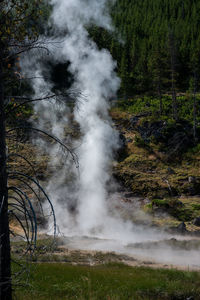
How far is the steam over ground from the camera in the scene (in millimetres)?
18781

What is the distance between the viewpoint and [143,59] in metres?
59.1

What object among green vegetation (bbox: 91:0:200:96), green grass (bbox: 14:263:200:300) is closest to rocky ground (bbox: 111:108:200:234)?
green grass (bbox: 14:263:200:300)

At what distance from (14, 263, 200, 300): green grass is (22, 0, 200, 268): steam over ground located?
15.0ft

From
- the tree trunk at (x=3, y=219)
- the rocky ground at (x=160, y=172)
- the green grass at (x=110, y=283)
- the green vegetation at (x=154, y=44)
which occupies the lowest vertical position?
the green grass at (x=110, y=283)

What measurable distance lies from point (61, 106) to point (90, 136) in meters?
27.4

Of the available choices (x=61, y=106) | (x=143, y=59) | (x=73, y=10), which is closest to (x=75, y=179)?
(x=61, y=106)

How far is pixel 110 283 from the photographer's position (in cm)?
1040

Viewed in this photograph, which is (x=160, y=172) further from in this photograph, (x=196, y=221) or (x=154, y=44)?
(x=154, y=44)

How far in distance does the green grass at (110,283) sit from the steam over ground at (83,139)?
4.58m

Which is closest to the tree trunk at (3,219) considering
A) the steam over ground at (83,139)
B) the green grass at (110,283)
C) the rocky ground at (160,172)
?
the steam over ground at (83,139)

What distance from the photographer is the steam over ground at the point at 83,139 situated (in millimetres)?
18781

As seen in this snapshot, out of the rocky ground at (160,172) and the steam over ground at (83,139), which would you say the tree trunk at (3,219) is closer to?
the steam over ground at (83,139)

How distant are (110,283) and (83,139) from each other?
24058 mm

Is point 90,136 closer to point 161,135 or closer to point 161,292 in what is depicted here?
point 161,135
